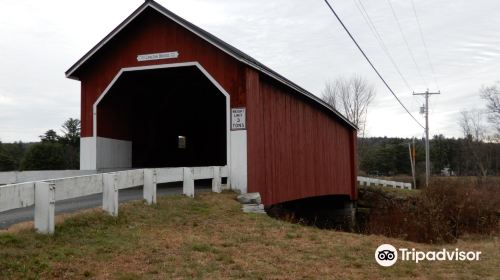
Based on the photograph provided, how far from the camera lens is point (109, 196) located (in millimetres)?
7457

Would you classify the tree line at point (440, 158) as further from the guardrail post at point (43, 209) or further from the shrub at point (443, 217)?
the guardrail post at point (43, 209)

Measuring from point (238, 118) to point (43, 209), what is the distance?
23.3 ft

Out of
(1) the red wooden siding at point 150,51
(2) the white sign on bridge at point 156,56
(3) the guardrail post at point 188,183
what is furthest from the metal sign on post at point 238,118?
(3) the guardrail post at point 188,183

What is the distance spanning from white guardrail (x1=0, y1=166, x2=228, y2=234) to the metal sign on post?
212 cm

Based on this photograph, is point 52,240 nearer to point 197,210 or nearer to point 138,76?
point 197,210

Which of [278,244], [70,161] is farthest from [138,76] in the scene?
[70,161]

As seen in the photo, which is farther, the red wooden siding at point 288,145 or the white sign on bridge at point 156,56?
the white sign on bridge at point 156,56

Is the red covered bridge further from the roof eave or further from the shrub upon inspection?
the shrub

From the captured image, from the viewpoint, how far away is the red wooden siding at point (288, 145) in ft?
42.8

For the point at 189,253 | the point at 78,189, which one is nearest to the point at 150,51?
the point at 78,189

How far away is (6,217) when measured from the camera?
306 inches

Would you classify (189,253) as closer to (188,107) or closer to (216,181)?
(216,181)

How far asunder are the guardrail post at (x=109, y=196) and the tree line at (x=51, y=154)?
109 feet

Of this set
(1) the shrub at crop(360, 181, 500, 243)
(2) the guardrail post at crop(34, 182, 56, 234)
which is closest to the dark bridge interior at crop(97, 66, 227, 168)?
(1) the shrub at crop(360, 181, 500, 243)
